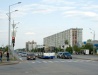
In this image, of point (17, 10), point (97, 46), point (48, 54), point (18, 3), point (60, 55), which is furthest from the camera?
point (97, 46)

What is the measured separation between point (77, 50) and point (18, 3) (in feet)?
376

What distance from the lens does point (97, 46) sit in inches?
5837

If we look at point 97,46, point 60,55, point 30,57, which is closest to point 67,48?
point 97,46

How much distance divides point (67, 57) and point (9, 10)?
758 inches

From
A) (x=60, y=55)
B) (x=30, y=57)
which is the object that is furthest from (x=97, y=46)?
(x=30, y=57)

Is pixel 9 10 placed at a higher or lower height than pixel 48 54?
higher

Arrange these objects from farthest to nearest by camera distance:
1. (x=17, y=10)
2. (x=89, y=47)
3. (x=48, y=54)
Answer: (x=89, y=47)
(x=48, y=54)
(x=17, y=10)

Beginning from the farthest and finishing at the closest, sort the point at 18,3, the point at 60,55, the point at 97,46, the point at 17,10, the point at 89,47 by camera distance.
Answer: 1. the point at 89,47
2. the point at 97,46
3. the point at 60,55
4. the point at 17,10
5. the point at 18,3

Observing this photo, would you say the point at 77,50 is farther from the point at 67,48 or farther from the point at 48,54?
the point at 48,54

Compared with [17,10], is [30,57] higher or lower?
lower

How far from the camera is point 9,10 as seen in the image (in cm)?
6222

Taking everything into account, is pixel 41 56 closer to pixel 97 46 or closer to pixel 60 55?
pixel 60 55

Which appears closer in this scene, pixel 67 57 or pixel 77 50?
pixel 67 57

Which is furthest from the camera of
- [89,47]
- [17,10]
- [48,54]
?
[89,47]
